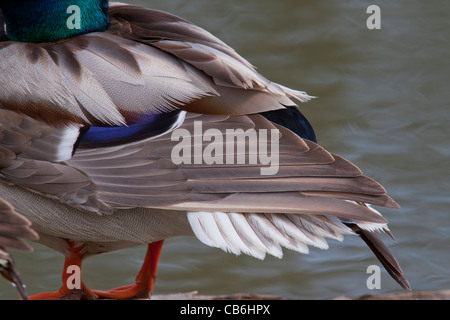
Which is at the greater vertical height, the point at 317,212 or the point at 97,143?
the point at 97,143

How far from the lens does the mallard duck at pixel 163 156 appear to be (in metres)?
3.01

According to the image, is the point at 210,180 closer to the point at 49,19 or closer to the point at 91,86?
the point at 91,86

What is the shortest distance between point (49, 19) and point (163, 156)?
2.71 feet

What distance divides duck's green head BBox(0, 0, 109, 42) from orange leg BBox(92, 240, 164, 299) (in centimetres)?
107

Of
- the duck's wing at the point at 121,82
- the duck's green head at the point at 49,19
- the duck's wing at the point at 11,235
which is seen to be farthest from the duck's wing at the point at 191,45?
the duck's wing at the point at 11,235

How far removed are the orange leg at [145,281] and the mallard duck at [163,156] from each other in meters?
0.59

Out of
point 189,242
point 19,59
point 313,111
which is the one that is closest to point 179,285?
point 189,242

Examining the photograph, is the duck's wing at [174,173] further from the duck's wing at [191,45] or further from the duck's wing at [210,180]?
the duck's wing at [191,45]

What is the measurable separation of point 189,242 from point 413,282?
141 centimetres

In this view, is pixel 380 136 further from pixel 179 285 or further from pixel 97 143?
pixel 97 143

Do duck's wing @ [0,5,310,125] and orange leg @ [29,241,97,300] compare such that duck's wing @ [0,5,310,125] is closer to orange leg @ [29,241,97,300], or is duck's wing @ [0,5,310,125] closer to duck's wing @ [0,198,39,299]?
duck's wing @ [0,198,39,299]

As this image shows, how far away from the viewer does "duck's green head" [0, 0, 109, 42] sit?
11.4 feet

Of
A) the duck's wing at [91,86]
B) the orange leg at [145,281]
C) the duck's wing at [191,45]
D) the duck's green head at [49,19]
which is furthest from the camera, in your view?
the orange leg at [145,281]

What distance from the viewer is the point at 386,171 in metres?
5.73
